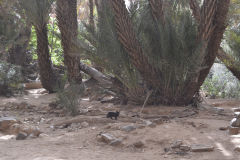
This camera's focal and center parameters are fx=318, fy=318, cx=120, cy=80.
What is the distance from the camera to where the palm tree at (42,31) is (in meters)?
9.53

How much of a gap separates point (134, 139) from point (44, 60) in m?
6.81

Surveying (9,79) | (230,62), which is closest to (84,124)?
(230,62)

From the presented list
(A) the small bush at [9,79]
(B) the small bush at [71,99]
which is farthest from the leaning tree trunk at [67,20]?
(A) the small bush at [9,79]

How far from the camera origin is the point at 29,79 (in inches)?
582

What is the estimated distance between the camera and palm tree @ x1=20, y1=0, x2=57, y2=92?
9.53 meters

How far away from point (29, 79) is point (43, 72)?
450cm

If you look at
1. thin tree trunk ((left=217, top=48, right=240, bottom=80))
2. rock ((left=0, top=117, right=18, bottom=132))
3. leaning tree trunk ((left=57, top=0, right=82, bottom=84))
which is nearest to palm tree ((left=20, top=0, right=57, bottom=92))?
leaning tree trunk ((left=57, top=0, right=82, bottom=84))

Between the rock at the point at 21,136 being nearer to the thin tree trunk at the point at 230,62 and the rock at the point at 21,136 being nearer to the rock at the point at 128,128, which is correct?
the rock at the point at 128,128

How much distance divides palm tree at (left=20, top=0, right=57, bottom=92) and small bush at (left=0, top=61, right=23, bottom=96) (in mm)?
866

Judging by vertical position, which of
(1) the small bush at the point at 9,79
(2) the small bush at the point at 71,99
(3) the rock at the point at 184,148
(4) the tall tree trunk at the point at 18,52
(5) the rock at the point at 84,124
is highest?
(4) the tall tree trunk at the point at 18,52

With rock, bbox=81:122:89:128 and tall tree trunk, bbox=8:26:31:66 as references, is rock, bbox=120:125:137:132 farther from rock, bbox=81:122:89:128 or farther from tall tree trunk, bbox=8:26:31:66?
tall tree trunk, bbox=8:26:31:66

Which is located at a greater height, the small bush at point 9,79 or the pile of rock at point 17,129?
the small bush at point 9,79

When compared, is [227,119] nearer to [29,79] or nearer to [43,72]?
[43,72]

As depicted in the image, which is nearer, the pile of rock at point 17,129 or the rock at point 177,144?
the rock at point 177,144
